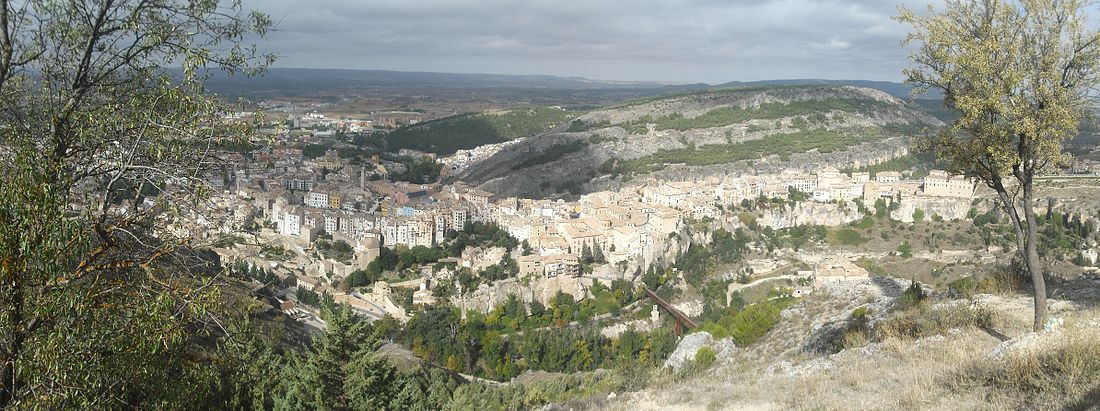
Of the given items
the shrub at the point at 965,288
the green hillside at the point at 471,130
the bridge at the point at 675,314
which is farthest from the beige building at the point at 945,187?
the green hillside at the point at 471,130

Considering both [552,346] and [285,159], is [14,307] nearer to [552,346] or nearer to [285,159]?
[552,346]

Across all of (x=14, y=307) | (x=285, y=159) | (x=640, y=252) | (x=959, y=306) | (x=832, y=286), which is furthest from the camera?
(x=285, y=159)

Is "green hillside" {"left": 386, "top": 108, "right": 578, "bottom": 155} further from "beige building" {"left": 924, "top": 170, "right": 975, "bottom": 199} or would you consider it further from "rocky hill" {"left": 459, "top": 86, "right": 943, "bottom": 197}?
"beige building" {"left": 924, "top": 170, "right": 975, "bottom": 199}

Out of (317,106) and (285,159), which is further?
(317,106)

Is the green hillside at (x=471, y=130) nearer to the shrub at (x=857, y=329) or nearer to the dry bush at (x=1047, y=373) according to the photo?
the shrub at (x=857, y=329)

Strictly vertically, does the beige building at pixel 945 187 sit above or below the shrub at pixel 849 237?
above

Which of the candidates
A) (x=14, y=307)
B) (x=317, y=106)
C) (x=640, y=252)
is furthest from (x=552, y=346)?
(x=317, y=106)
